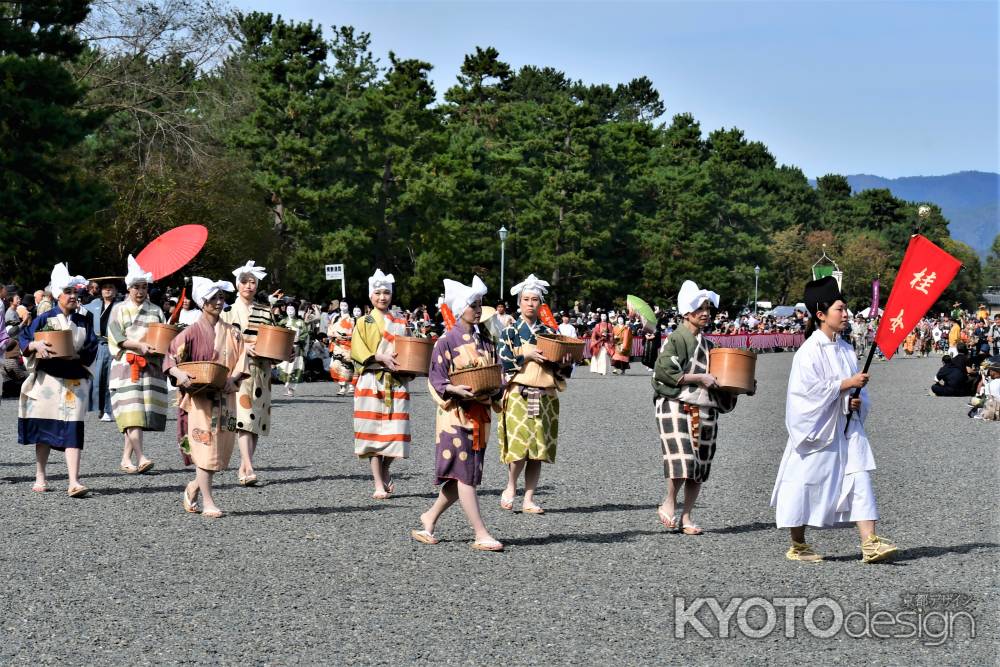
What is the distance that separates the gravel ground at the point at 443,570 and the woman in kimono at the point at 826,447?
0.86ft

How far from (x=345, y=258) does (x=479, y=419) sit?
38134 millimetres

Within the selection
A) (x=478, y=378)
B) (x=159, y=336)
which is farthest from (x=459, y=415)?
(x=159, y=336)

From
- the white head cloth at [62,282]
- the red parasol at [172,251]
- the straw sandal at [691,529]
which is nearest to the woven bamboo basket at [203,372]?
the white head cloth at [62,282]

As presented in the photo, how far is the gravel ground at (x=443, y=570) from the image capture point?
570 cm

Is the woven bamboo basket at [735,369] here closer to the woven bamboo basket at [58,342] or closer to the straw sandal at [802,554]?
the straw sandal at [802,554]

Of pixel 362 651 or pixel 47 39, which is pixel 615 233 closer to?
pixel 47 39

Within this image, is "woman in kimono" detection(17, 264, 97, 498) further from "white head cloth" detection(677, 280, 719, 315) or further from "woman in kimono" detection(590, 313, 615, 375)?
"woman in kimono" detection(590, 313, 615, 375)

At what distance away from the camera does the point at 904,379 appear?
105ft

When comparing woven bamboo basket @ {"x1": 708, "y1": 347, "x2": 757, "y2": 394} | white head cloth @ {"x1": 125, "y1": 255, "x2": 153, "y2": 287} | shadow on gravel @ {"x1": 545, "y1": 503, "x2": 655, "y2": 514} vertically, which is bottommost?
shadow on gravel @ {"x1": 545, "y1": 503, "x2": 655, "y2": 514}

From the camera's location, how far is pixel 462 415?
26.1ft

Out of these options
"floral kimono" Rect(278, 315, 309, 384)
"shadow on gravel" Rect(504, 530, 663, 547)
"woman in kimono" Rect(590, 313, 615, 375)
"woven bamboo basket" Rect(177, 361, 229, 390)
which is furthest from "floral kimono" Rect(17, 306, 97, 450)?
"woman in kimono" Rect(590, 313, 615, 375)

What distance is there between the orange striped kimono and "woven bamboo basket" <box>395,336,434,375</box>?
521mm

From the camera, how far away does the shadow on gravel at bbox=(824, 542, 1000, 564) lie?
7.72 m

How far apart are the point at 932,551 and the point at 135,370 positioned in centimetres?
670
